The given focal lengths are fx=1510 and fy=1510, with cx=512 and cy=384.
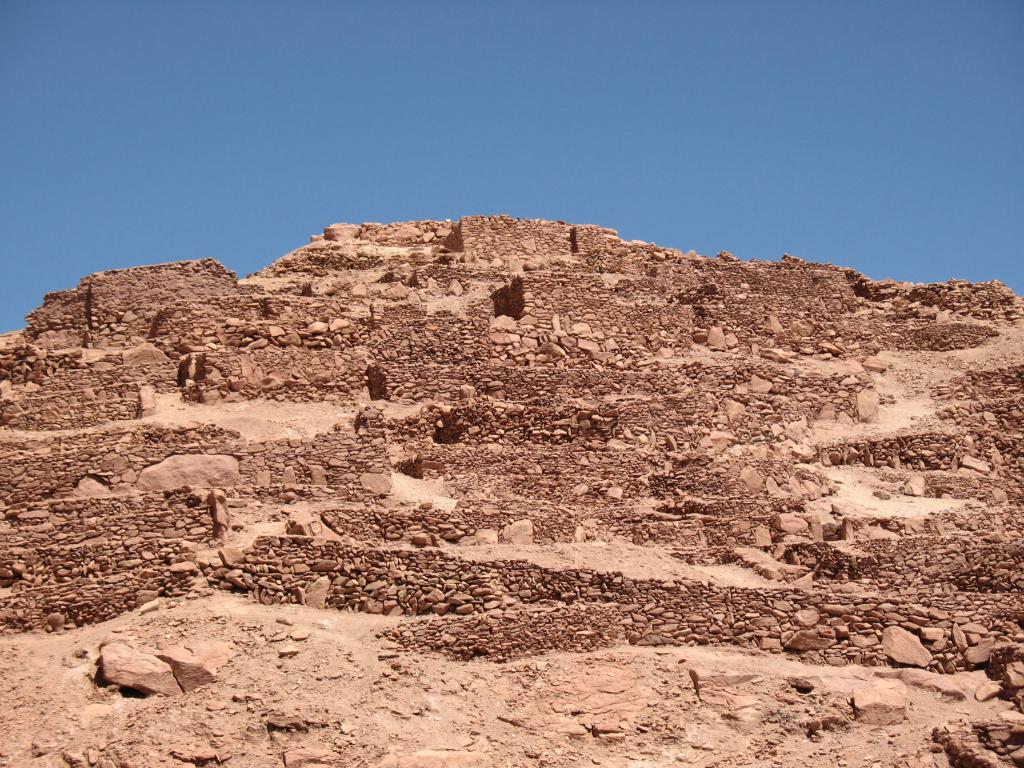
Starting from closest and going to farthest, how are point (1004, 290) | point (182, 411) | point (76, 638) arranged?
point (76, 638), point (182, 411), point (1004, 290)

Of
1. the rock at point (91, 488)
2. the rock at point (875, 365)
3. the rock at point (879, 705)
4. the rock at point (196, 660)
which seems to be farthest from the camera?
the rock at point (875, 365)

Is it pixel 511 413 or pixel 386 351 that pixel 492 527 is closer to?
pixel 511 413

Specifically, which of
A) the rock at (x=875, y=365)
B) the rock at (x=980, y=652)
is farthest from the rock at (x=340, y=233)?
the rock at (x=980, y=652)

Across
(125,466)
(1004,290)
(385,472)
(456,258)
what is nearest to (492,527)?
(385,472)

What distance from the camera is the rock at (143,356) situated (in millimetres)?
26875

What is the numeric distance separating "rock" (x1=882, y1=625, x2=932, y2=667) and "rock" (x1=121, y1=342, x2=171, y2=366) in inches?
534

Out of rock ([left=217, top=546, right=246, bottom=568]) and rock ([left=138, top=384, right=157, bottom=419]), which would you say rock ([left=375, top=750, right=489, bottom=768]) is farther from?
rock ([left=138, top=384, right=157, bottom=419])

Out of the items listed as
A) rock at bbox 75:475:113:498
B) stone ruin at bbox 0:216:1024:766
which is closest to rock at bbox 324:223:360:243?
stone ruin at bbox 0:216:1024:766

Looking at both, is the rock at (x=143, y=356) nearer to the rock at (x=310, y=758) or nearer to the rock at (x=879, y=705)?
the rock at (x=310, y=758)

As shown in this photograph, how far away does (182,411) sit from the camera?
1002 inches

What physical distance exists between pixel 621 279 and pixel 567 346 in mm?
3466

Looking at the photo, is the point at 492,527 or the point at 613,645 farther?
the point at 492,527

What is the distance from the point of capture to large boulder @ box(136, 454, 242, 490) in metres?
23.1

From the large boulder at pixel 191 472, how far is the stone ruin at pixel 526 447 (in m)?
0.05
